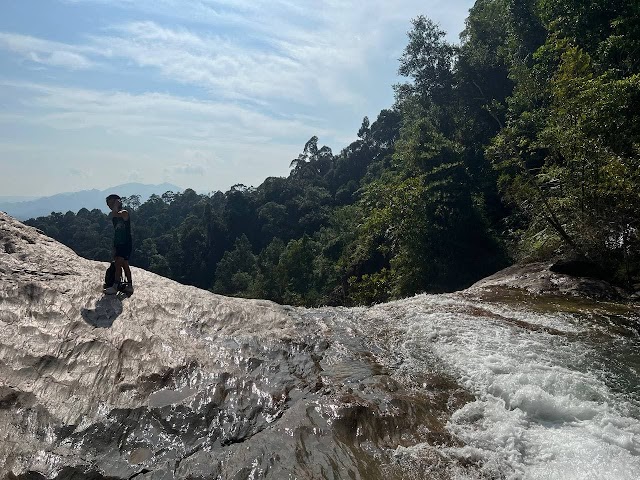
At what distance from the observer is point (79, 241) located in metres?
77.4

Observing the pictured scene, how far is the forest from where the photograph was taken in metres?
12.0

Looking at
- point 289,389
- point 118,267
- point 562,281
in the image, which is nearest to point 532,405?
point 289,389

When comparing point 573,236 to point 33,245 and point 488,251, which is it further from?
point 33,245

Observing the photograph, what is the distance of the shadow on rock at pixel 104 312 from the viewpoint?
684 centimetres

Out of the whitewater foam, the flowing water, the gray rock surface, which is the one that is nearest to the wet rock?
the flowing water

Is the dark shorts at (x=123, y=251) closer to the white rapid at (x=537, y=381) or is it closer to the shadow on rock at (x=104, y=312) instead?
the shadow on rock at (x=104, y=312)

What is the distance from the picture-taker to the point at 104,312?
7.15m

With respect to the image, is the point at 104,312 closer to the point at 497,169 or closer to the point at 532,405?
the point at 532,405

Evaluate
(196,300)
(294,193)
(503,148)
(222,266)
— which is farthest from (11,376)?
(294,193)

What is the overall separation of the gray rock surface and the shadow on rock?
3cm

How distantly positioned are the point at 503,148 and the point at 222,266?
48.6 metres

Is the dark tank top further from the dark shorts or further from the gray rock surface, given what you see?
the gray rock surface

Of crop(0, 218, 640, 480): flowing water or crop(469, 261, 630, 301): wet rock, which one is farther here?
crop(469, 261, 630, 301): wet rock

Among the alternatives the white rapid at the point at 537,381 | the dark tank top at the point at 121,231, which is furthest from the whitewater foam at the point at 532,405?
the dark tank top at the point at 121,231
